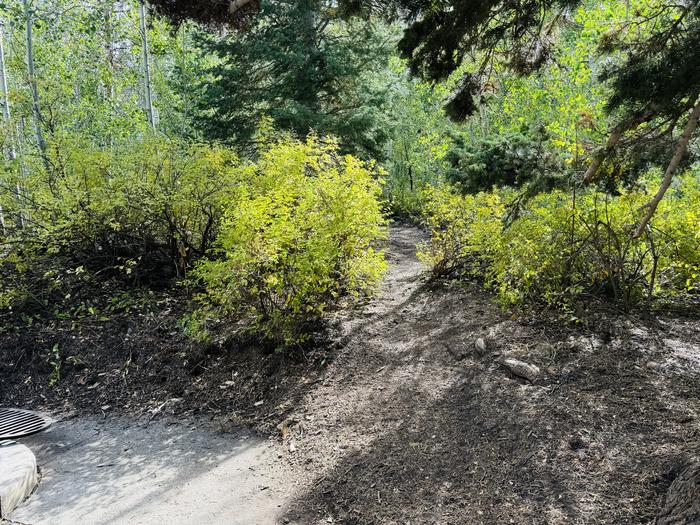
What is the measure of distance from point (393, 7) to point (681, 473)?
3340 mm

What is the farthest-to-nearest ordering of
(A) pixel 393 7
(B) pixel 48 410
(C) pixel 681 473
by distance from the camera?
(B) pixel 48 410
(A) pixel 393 7
(C) pixel 681 473

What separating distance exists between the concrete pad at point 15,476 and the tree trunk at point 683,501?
12.8ft

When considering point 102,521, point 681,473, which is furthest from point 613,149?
point 102,521

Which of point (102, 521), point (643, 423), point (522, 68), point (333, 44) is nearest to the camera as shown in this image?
point (643, 423)

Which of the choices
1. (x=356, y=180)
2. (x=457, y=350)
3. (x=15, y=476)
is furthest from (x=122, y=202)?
(x=457, y=350)

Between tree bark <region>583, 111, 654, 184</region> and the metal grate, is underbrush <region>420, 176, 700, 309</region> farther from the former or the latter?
the metal grate

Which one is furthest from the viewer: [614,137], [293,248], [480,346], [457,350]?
[293,248]

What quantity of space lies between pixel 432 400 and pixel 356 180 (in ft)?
8.67

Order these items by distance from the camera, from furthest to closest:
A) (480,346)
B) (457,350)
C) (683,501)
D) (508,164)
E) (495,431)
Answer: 1. (508,164)
2. (457,350)
3. (480,346)
4. (495,431)
5. (683,501)

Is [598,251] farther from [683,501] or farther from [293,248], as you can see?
[293,248]

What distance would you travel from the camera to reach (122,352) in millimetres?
5621

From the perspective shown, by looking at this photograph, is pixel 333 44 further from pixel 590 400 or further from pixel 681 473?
pixel 681 473

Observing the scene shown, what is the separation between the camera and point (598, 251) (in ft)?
12.4

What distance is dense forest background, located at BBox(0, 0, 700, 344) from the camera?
345cm
